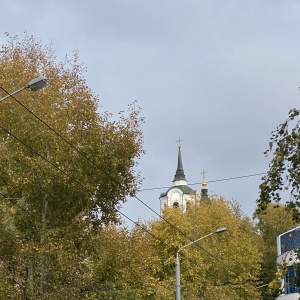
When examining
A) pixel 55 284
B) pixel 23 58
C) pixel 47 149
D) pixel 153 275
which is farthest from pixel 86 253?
pixel 153 275

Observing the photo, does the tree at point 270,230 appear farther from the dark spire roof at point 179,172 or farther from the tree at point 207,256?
the dark spire roof at point 179,172

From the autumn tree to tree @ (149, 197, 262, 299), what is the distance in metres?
19.7

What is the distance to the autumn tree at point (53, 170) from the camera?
23828 mm

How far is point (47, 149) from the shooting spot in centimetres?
2442

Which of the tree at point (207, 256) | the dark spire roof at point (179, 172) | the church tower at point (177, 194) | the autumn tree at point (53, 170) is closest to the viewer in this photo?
the autumn tree at point (53, 170)

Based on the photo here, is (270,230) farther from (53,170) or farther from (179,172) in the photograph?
(179,172)

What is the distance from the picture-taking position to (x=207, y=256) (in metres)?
51.2

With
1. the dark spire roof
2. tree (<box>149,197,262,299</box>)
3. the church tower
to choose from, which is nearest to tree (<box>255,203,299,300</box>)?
tree (<box>149,197,262,299</box>)

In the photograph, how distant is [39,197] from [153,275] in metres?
24.4

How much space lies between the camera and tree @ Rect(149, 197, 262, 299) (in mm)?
48125

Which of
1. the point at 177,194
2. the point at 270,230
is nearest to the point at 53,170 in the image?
the point at 270,230

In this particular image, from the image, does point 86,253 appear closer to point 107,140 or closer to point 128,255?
point 128,255

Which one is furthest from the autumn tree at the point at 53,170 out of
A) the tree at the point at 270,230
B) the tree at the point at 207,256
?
the tree at the point at 270,230

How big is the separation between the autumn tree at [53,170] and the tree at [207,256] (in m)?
19.7
